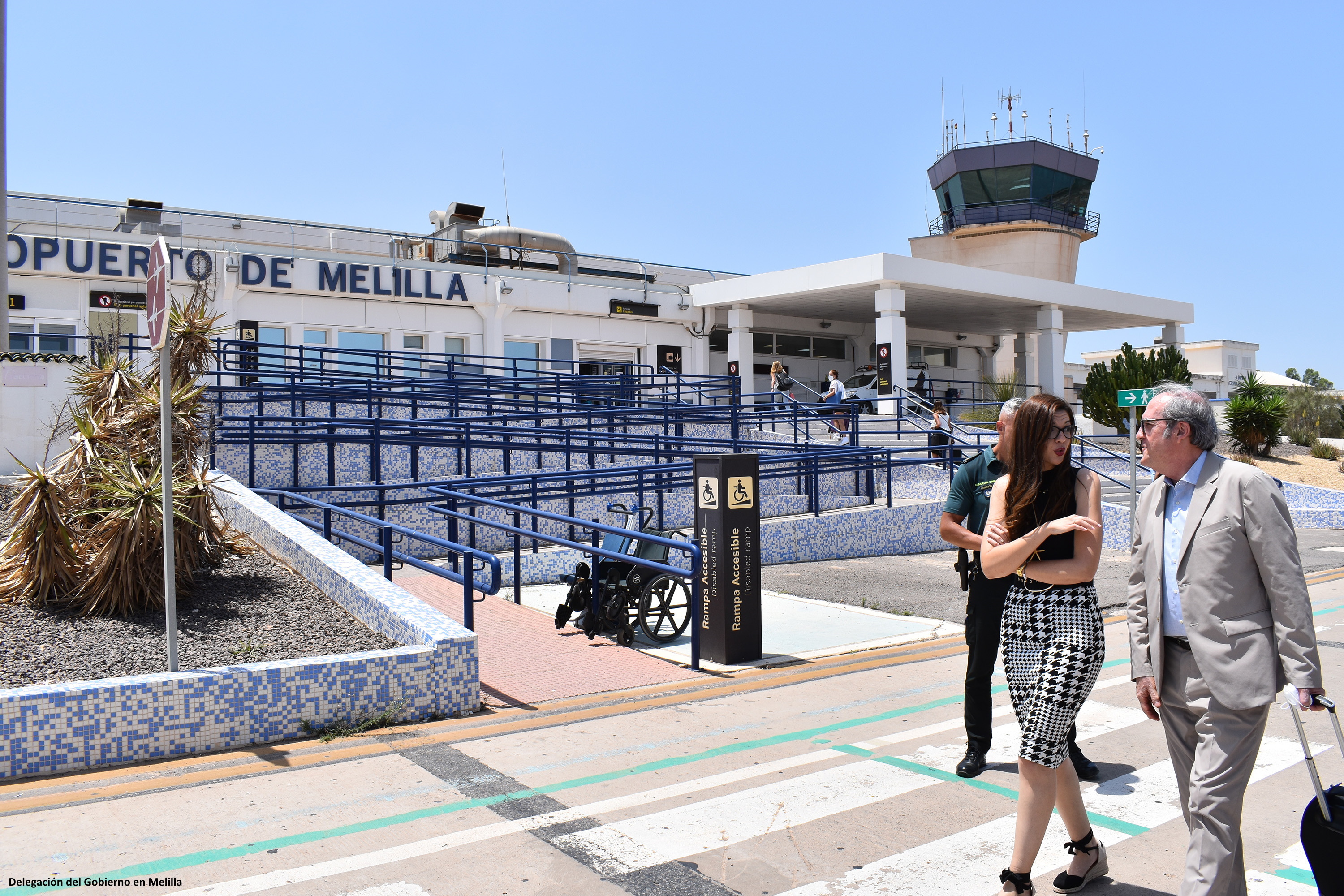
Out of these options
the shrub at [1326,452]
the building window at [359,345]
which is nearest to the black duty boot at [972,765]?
the building window at [359,345]

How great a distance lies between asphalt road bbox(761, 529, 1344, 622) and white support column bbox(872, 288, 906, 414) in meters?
11.7

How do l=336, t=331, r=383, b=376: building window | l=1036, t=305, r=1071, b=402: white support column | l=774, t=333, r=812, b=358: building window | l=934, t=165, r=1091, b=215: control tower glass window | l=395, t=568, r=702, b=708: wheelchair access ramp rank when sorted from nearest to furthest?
l=395, t=568, r=702, b=708: wheelchair access ramp → l=336, t=331, r=383, b=376: building window → l=1036, t=305, r=1071, b=402: white support column → l=774, t=333, r=812, b=358: building window → l=934, t=165, r=1091, b=215: control tower glass window

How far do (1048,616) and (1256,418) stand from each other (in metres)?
33.7

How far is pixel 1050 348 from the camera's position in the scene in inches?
1254

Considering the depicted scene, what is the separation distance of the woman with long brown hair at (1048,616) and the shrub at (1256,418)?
32598mm

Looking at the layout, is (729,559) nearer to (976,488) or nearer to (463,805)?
(976,488)

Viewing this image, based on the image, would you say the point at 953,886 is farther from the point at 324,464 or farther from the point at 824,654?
the point at 324,464

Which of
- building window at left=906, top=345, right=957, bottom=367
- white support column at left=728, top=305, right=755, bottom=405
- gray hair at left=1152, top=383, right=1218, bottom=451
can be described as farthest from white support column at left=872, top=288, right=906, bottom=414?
gray hair at left=1152, top=383, right=1218, bottom=451

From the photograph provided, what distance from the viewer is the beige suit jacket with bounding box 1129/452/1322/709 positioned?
296cm

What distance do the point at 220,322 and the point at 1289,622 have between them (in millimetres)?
23935

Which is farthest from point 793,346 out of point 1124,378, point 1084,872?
point 1084,872

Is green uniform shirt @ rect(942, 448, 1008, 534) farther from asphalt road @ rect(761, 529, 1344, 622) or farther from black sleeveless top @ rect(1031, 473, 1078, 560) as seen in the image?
asphalt road @ rect(761, 529, 1344, 622)

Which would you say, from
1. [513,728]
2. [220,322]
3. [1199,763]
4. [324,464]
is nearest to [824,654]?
[513,728]

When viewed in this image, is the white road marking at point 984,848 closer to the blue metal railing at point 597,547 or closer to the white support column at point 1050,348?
the blue metal railing at point 597,547
